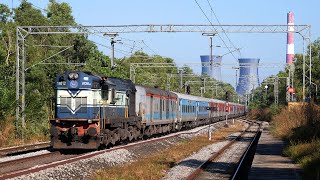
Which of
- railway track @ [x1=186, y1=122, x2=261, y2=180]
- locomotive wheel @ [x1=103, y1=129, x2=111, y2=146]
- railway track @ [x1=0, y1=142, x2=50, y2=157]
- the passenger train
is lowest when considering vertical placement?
railway track @ [x1=186, y1=122, x2=261, y2=180]

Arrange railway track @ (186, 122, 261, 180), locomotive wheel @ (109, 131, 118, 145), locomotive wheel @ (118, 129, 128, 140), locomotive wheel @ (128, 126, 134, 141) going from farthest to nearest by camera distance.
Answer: locomotive wheel @ (128, 126, 134, 141) < locomotive wheel @ (118, 129, 128, 140) < locomotive wheel @ (109, 131, 118, 145) < railway track @ (186, 122, 261, 180)

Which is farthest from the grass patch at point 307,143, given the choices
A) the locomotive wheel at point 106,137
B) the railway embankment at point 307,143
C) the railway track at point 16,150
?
the railway track at point 16,150

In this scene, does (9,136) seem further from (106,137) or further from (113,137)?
(106,137)

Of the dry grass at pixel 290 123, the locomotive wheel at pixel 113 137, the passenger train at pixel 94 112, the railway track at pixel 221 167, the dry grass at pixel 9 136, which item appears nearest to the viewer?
the railway track at pixel 221 167

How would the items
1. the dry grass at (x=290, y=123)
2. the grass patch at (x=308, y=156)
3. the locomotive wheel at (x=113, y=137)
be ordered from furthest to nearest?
the dry grass at (x=290, y=123) < the locomotive wheel at (x=113, y=137) < the grass patch at (x=308, y=156)

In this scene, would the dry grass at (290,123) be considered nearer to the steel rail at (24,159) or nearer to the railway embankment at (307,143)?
the railway embankment at (307,143)

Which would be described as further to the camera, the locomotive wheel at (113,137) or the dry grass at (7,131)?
the dry grass at (7,131)

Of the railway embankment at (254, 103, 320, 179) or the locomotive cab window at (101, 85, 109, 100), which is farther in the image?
the locomotive cab window at (101, 85, 109, 100)

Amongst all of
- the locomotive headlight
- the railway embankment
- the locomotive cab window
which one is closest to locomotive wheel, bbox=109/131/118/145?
the locomotive cab window

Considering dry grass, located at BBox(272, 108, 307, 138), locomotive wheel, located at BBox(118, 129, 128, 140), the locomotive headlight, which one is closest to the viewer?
the locomotive headlight

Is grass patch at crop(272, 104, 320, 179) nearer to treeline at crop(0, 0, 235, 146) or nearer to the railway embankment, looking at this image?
the railway embankment

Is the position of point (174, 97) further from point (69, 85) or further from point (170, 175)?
point (170, 175)

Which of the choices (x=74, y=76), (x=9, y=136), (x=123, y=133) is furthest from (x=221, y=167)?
(x=9, y=136)

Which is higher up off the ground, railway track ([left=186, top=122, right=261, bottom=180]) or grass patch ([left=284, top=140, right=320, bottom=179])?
grass patch ([left=284, top=140, right=320, bottom=179])
